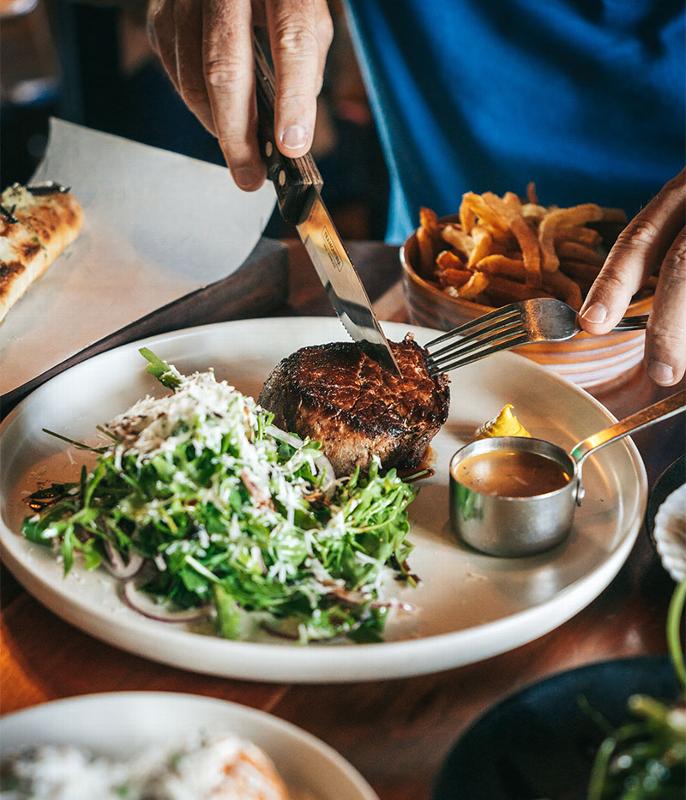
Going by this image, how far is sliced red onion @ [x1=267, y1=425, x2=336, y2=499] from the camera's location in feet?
7.11

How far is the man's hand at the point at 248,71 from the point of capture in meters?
2.52

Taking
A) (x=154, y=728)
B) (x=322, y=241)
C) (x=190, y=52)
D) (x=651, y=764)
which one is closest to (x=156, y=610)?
(x=154, y=728)

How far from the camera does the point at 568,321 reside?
8.29 ft

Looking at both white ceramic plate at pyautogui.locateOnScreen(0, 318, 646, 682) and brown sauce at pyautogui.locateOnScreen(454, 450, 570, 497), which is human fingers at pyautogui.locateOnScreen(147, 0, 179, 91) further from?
brown sauce at pyautogui.locateOnScreen(454, 450, 570, 497)

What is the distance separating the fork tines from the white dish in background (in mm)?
654

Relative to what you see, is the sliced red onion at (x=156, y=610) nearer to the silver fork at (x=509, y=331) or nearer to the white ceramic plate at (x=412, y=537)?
the white ceramic plate at (x=412, y=537)

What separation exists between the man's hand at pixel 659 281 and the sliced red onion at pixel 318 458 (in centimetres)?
82

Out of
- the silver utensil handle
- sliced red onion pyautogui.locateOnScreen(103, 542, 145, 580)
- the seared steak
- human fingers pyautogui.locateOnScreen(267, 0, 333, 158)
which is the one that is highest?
human fingers pyautogui.locateOnScreen(267, 0, 333, 158)

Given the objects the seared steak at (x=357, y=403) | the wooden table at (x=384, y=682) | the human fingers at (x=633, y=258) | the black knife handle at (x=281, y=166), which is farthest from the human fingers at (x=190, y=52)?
the wooden table at (x=384, y=682)

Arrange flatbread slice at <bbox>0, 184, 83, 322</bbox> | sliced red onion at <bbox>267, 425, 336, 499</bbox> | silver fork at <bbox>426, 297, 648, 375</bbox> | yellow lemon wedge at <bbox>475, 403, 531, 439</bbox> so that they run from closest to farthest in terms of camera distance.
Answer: sliced red onion at <bbox>267, 425, 336, 499</bbox> < yellow lemon wedge at <bbox>475, 403, 531, 439</bbox> < silver fork at <bbox>426, 297, 648, 375</bbox> < flatbread slice at <bbox>0, 184, 83, 322</bbox>

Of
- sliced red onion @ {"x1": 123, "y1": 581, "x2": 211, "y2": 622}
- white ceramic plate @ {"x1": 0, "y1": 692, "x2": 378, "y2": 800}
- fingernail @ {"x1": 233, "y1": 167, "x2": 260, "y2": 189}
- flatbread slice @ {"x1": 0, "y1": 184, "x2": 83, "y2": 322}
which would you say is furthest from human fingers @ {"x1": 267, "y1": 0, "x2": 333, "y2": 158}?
white ceramic plate @ {"x1": 0, "y1": 692, "x2": 378, "y2": 800}

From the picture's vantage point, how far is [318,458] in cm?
221

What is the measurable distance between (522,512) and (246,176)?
1.43 m

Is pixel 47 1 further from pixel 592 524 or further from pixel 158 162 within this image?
Result: pixel 592 524
